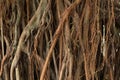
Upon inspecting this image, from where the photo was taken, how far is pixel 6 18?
1.36 metres

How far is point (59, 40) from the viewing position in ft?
4.04

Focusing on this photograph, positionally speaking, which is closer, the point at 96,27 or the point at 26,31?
the point at 96,27

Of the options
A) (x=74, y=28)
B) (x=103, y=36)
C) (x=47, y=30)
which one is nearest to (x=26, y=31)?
(x=47, y=30)

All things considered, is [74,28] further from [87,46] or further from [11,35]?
[11,35]

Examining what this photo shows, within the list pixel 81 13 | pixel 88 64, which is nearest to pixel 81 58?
pixel 88 64

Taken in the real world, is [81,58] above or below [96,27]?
below

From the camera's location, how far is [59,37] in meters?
1.21

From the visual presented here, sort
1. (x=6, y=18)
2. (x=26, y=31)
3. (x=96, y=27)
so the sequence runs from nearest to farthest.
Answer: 1. (x=96, y=27)
2. (x=26, y=31)
3. (x=6, y=18)

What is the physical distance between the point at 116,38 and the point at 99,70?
172mm

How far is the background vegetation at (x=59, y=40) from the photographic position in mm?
1166

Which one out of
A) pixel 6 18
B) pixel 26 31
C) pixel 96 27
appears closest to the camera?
pixel 96 27

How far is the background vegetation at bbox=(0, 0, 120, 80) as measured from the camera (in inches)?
45.9

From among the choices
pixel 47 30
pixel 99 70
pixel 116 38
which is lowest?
pixel 99 70

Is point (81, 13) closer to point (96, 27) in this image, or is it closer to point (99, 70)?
point (96, 27)
